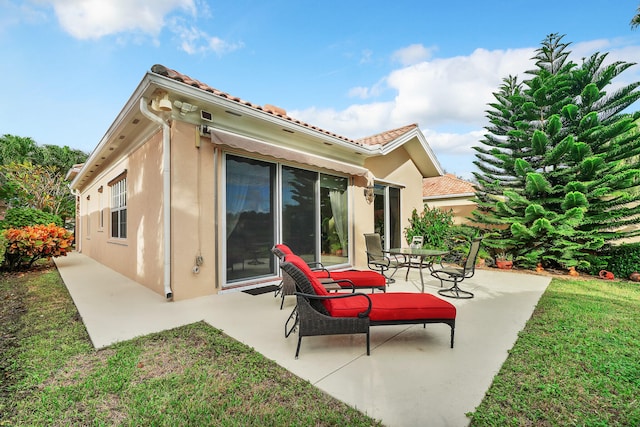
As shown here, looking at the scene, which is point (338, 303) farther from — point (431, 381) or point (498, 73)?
point (498, 73)

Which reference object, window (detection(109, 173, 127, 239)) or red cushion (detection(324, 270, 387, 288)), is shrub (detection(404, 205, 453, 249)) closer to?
red cushion (detection(324, 270, 387, 288))

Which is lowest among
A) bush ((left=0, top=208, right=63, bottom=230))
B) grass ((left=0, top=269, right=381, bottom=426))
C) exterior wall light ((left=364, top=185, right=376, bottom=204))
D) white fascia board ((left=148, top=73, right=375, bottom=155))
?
grass ((left=0, top=269, right=381, bottom=426))

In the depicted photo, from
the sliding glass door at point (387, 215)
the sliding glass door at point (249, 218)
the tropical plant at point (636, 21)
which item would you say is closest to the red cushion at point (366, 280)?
the sliding glass door at point (249, 218)

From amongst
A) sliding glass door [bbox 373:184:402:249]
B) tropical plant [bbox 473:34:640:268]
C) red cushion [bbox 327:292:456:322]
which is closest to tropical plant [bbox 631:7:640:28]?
tropical plant [bbox 473:34:640:268]

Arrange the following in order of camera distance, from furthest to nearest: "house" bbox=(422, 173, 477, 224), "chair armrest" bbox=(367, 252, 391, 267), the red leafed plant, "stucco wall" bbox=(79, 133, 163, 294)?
"house" bbox=(422, 173, 477, 224) → the red leafed plant → "chair armrest" bbox=(367, 252, 391, 267) → "stucco wall" bbox=(79, 133, 163, 294)

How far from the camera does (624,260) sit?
914 cm

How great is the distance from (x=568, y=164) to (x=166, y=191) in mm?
12469

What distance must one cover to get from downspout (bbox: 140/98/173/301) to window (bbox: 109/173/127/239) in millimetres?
4309

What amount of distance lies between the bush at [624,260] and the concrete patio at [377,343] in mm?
4820

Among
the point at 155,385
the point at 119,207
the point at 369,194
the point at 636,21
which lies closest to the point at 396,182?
the point at 369,194

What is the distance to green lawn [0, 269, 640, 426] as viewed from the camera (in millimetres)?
2385

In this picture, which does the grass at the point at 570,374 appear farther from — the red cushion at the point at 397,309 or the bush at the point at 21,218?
the bush at the point at 21,218

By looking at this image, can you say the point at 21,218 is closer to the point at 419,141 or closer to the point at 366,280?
the point at 366,280

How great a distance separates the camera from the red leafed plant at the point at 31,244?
352 inches
